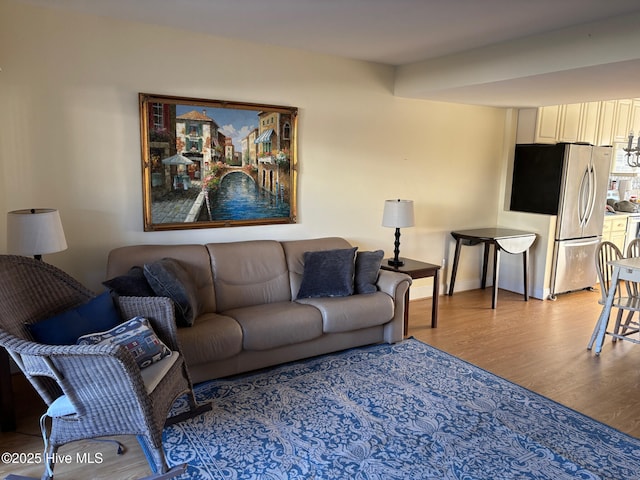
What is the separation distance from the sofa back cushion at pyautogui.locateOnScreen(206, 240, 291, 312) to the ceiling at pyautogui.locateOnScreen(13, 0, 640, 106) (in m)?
1.59

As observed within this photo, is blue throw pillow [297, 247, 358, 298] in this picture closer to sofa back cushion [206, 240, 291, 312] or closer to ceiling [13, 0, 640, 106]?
sofa back cushion [206, 240, 291, 312]

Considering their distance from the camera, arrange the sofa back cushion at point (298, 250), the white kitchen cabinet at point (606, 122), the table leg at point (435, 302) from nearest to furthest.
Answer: the sofa back cushion at point (298, 250) → the table leg at point (435, 302) → the white kitchen cabinet at point (606, 122)

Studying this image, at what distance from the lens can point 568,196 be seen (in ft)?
16.3

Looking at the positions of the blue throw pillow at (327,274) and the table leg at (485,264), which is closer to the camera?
the blue throw pillow at (327,274)

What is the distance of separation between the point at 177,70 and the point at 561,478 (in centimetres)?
339

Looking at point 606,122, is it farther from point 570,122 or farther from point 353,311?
point 353,311

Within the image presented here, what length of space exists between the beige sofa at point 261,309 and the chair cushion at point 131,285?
11.1 inches

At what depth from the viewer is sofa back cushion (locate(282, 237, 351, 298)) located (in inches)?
145

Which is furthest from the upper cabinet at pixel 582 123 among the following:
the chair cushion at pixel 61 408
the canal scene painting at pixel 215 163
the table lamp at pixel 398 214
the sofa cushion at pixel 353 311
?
the chair cushion at pixel 61 408

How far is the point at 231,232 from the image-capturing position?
12.4 feet

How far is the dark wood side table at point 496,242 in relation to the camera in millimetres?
4734

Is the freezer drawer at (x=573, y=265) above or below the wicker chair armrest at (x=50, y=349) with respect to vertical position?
below

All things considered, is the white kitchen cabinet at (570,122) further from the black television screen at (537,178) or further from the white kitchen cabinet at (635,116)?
the white kitchen cabinet at (635,116)

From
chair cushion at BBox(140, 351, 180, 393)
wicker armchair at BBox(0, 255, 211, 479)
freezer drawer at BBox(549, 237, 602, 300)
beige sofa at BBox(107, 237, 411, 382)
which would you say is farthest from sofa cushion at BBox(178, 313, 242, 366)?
freezer drawer at BBox(549, 237, 602, 300)
